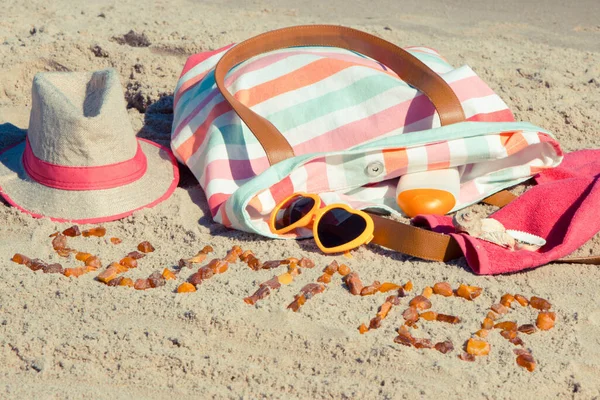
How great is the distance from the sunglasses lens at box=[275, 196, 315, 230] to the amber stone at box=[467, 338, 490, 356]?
71 centimetres

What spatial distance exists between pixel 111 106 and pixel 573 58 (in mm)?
2463

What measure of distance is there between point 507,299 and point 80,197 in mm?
1341

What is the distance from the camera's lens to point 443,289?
82.2 inches

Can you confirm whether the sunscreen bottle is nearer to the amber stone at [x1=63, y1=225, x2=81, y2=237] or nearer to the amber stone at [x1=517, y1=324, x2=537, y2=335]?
the amber stone at [x1=517, y1=324, x2=537, y2=335]

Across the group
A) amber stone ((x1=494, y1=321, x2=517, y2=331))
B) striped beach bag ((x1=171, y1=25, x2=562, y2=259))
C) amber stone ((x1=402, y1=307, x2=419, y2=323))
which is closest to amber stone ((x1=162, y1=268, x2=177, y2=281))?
striped beach bag ((x1=171, y1=25, x2=562, y2=259))

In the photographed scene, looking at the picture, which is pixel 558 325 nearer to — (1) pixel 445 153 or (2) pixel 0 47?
(1) pixel 445 153

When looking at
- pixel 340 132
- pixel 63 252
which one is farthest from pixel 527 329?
pixel 63 252

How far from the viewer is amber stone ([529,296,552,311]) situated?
2.03 m

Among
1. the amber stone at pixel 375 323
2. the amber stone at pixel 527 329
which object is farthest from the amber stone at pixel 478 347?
the amber stone at pixel 375 323

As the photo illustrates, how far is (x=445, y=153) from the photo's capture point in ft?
8.13

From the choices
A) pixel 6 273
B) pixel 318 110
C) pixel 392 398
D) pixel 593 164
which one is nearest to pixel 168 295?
pixel 6 273

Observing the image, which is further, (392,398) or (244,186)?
(244,186)

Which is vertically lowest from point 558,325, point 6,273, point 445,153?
point 6,273

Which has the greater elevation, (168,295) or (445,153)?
(445,153)
